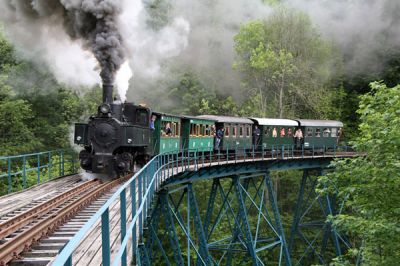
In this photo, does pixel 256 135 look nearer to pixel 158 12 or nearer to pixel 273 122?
pixel 273 122

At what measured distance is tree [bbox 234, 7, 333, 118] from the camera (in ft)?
80.2

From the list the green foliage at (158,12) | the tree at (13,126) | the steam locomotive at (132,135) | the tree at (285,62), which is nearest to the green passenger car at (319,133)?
the tree at (285,62)

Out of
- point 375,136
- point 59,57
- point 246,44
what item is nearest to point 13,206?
point 375,136

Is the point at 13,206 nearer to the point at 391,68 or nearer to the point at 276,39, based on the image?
the point at 276,39

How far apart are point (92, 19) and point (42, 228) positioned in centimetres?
814

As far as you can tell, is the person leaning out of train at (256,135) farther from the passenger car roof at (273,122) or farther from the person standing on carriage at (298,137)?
the person standing on carriage at (298,137)

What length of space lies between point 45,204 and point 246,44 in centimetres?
1962

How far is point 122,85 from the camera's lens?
552 inches

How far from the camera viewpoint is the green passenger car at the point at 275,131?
2088 centimetres

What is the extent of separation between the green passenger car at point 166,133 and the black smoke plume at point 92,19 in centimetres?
187

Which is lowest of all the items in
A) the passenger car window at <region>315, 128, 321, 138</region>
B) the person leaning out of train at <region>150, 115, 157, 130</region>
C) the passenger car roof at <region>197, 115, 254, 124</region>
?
the person leaning out of train at <region>150, 115, 157, 130</region>

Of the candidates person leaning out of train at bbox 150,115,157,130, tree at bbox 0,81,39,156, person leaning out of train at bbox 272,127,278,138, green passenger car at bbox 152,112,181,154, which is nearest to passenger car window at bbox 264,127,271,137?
person leaning out of train at bbox 272,127,278,138

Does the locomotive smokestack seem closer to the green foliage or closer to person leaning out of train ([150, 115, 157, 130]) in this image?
person leaning out of train ([150, 115, 157, 130])

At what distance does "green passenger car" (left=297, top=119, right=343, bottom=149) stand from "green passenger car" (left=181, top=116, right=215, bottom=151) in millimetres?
6507
